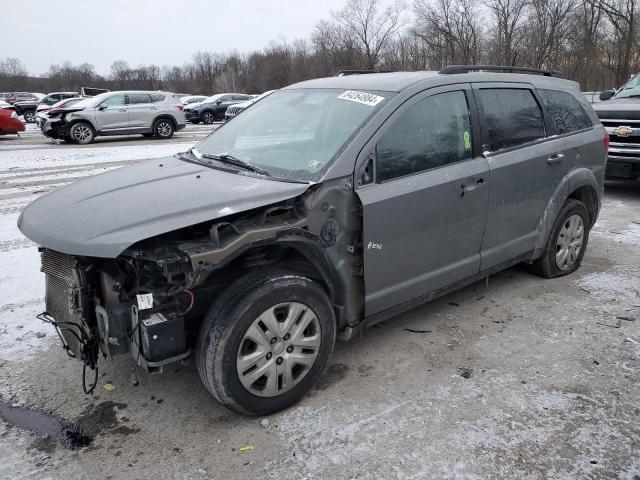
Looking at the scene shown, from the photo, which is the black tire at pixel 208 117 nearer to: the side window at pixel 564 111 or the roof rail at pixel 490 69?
the roof rail at pixel 490 69

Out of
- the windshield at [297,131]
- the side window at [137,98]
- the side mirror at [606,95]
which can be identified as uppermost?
the side window at [137,98]

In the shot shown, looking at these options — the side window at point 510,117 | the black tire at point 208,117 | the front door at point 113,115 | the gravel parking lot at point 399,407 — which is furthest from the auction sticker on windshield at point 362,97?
the black tire at point 208,117

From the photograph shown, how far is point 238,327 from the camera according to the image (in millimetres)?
2668

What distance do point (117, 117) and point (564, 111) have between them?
49.8ft

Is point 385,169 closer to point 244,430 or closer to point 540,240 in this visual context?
point 244,430

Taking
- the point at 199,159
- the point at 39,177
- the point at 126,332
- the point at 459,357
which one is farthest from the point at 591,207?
the point at 39,177

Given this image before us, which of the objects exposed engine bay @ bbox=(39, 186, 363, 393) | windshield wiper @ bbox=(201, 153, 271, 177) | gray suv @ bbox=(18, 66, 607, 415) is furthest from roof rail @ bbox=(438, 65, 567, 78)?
windshield wiper @ bbox=(201, 153, 271, 177)

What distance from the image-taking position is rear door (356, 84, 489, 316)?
3.18 meters

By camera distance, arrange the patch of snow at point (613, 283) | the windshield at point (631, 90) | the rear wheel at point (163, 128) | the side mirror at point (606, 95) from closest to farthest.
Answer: the patch of snow at point (613, 283) → the windshield at point (631, 90) → the side mirror at point (606, 95) → the rear wheel at point (163, 128)

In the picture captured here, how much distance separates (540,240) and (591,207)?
2.95 feet

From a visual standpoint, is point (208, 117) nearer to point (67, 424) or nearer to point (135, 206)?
point (135, 206)

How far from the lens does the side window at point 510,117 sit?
389 cm

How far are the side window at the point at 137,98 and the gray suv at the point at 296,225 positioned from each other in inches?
568

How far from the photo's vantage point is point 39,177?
991 centimetres
